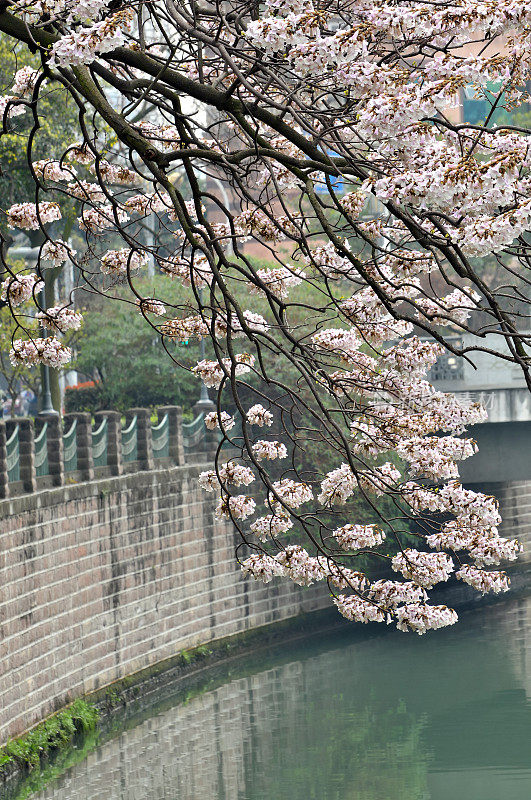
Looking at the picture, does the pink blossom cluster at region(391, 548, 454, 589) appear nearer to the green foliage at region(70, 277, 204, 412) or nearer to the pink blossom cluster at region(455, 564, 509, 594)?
the pink blossom cluster at region(455, 564, 509, 594)

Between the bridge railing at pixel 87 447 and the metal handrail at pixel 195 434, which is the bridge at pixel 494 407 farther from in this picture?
the bridge railing at pixel 87 447

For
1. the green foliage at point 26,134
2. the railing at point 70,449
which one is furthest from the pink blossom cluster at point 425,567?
the green foliage at point 26,134

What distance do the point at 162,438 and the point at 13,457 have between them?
6.47 metres

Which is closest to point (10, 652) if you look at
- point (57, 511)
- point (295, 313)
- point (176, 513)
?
point (57, 511)

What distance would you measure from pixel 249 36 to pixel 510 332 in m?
1.78

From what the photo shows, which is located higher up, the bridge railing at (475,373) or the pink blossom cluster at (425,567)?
the bridge railing at (475,373)

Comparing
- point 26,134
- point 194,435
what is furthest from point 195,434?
point 26,134

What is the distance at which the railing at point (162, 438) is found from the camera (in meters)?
24.9

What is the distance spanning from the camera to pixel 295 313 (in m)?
28.3

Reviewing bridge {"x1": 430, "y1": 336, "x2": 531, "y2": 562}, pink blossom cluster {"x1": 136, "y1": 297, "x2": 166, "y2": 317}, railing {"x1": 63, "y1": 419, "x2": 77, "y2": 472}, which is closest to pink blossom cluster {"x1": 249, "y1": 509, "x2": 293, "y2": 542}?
pink blossom cluster {"x1": 136, "y1": 297, "x2": 166, "y2": 317}

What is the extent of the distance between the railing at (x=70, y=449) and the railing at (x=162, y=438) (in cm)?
329

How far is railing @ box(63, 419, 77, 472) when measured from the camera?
2116 centimetres

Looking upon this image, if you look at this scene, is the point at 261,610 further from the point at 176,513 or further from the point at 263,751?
the point at 263,751

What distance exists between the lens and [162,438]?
2509cm
